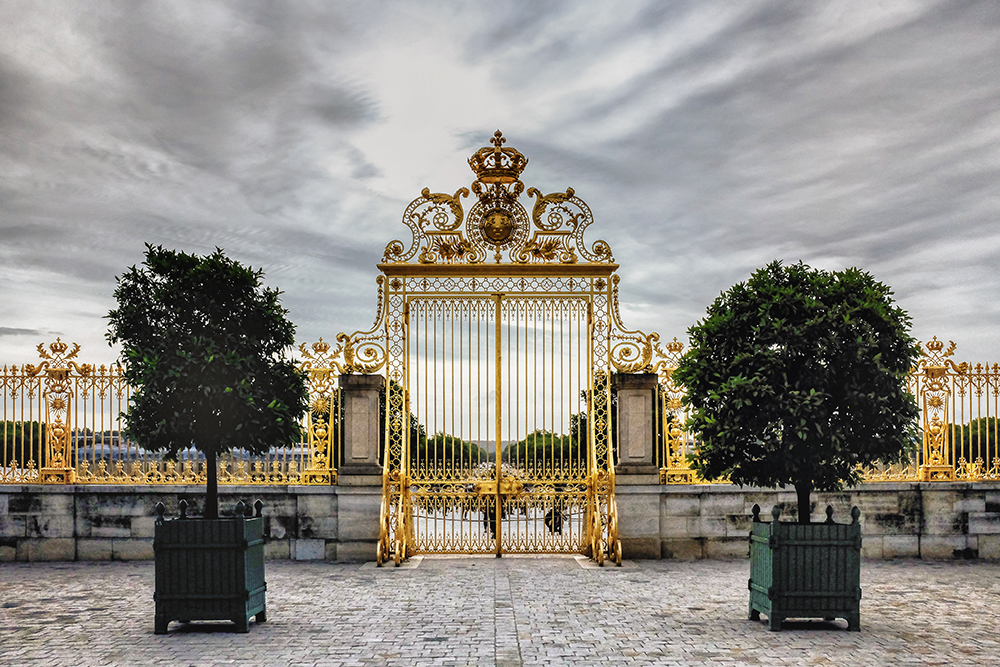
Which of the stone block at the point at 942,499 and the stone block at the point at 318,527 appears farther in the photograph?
the stone block at the point at 942,499

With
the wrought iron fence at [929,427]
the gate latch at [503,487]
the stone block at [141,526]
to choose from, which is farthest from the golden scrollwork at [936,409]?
the stone block at [141,526]

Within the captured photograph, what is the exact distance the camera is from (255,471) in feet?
43.8

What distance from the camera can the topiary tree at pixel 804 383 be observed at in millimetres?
8438

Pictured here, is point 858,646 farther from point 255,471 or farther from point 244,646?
point 255,471

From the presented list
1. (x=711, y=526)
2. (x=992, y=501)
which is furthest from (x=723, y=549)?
(x=992, y=501)

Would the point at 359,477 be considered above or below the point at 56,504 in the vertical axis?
above

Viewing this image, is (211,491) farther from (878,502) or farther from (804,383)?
(878,502)

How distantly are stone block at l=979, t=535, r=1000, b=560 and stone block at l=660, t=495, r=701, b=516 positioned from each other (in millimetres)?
4576

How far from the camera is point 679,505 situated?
13250mm

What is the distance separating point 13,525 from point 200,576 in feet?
23.3

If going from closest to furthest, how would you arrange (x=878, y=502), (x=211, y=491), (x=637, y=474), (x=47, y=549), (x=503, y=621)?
1. (x=503, y=621)
2. (x=211, y=491)
3. (x=637, y=474)
4. (x=878, y=502)
5. (x=47, y=549)

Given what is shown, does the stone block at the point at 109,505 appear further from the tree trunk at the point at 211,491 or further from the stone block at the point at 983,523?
the stone block at the point at 983,523

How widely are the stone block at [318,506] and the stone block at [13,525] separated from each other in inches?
174

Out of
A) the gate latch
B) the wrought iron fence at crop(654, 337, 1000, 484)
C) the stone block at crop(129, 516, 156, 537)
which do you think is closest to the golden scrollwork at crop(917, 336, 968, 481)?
the wrought iron fence at crop(654, 337, 1000, 484)
